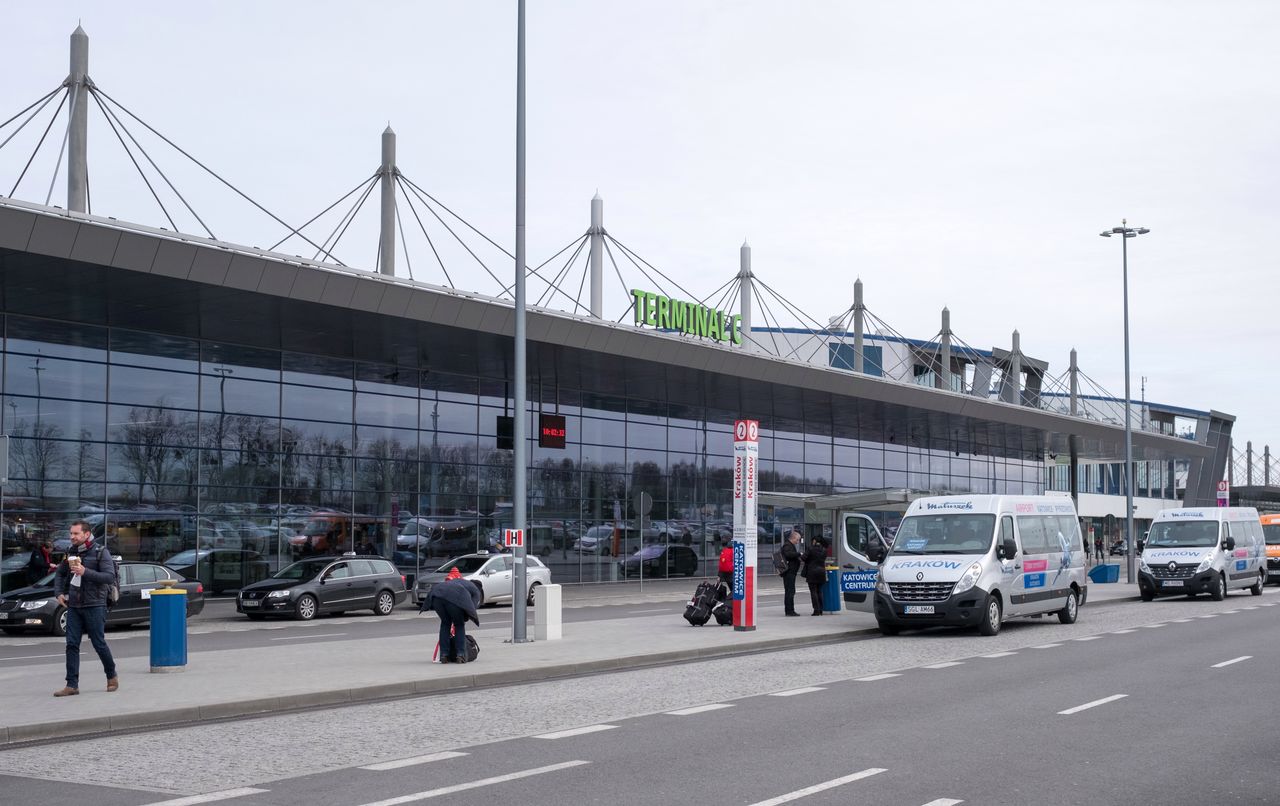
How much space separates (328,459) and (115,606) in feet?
35.4

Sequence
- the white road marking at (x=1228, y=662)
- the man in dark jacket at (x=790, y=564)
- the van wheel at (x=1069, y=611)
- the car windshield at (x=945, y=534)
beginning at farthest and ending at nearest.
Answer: the man in dark jacket at (x=790, y=564)
the van wheel at (x=1069, y=611)
the car windshield at (x=945, y=534)
the white road marking at (x=1228, y=662)

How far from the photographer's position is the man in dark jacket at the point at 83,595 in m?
13.4

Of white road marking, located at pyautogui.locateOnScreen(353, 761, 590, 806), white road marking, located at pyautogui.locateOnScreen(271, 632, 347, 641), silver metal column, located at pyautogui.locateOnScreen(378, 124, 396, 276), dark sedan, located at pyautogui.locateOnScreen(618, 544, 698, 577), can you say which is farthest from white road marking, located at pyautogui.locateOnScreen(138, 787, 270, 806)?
dark sedan, located at pyautogui.locateOnScreen(618, 544, 698, 577)

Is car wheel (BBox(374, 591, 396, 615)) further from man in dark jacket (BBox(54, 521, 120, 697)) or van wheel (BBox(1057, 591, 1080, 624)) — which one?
man in dark jacket (BBox(54, 521, 120, 697))

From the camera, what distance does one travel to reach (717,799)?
26.7 ft

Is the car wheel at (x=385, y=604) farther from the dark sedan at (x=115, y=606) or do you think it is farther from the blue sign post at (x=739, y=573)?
the blue sign post at (x=739, y=573)

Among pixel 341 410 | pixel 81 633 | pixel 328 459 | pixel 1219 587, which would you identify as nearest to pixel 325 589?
pixel 328 459

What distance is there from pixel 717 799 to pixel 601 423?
3536 cm

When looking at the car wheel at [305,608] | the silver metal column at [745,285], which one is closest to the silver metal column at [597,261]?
the silver metal column at [745,285]

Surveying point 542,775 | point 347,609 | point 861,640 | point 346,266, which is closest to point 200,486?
point 347,609

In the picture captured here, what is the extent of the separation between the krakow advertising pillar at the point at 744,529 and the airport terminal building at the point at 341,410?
159 inches

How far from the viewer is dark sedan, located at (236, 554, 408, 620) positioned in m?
27.5

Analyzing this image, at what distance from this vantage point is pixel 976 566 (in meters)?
21.2

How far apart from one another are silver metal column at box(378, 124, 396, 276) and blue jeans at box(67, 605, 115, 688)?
18.9m
